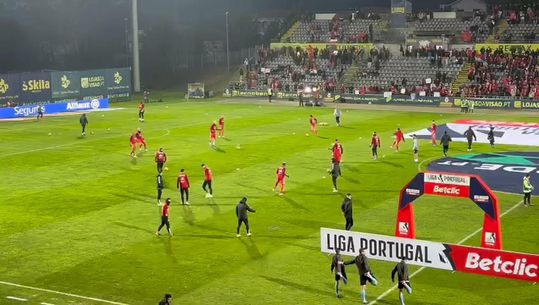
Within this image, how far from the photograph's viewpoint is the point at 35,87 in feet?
266

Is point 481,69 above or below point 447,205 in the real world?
above

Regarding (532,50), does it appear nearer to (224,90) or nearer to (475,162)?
(224,90)

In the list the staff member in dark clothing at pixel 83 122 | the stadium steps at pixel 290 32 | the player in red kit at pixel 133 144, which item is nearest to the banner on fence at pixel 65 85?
the staff member in dark clothing at pixel 83 122

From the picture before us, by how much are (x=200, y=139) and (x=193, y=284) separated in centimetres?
3201

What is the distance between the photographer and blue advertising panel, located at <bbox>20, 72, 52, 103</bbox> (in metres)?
79.6

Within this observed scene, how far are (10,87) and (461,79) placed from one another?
4491 centimetres

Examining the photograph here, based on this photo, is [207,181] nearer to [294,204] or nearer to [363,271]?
[294,204]

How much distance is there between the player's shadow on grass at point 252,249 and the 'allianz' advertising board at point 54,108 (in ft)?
162

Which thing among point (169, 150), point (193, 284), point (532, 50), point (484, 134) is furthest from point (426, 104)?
point (193, 284)

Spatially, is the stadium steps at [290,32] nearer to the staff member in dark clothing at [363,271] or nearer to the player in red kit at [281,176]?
the player in red kit at [281,176]

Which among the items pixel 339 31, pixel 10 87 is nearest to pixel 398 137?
pixel 10 87

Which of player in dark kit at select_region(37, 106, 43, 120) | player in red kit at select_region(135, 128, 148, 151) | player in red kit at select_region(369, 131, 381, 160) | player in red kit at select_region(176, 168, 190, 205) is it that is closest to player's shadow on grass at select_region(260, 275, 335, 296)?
player in red kit at select_region(176, 168, 190, 205)

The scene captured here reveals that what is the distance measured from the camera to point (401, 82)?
281 ft

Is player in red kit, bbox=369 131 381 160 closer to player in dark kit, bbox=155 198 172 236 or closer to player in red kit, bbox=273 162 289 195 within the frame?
player in red kit, bbox=273 162 289 195
